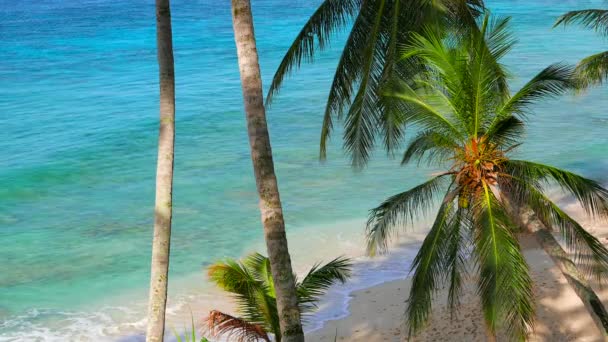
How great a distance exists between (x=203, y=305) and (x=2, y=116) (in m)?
20.5

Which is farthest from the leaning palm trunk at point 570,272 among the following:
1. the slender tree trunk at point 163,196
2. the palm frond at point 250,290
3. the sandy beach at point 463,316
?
the slender tree trunk at point 163,196

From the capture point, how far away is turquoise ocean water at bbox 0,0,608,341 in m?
19.7

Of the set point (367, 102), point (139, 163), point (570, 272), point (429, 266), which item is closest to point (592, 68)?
point (367, 102)

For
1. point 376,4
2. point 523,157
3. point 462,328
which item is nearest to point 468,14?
point 376,4

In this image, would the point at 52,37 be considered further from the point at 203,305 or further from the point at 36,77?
the point at 203,305

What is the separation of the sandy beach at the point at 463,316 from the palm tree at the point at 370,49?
2.79m

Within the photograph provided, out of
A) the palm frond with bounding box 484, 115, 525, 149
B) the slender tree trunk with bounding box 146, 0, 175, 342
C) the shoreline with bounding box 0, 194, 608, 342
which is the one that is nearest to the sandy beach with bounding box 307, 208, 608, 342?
the shoreline with bounding box 0, 194, 608, 342

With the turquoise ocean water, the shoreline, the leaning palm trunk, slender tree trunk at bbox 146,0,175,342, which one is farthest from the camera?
the turquoise ocean water

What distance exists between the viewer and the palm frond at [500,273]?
10.0 metres

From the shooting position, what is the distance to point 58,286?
1952cm

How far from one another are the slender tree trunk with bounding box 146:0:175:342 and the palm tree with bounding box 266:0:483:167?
3.67 metres

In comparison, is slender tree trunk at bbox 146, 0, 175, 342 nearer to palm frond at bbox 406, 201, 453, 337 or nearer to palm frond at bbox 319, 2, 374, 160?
palm frond at bbox 406, 201, 453, 337

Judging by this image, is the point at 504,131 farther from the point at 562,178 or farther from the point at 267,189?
the point at 267,189

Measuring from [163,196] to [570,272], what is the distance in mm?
4704
